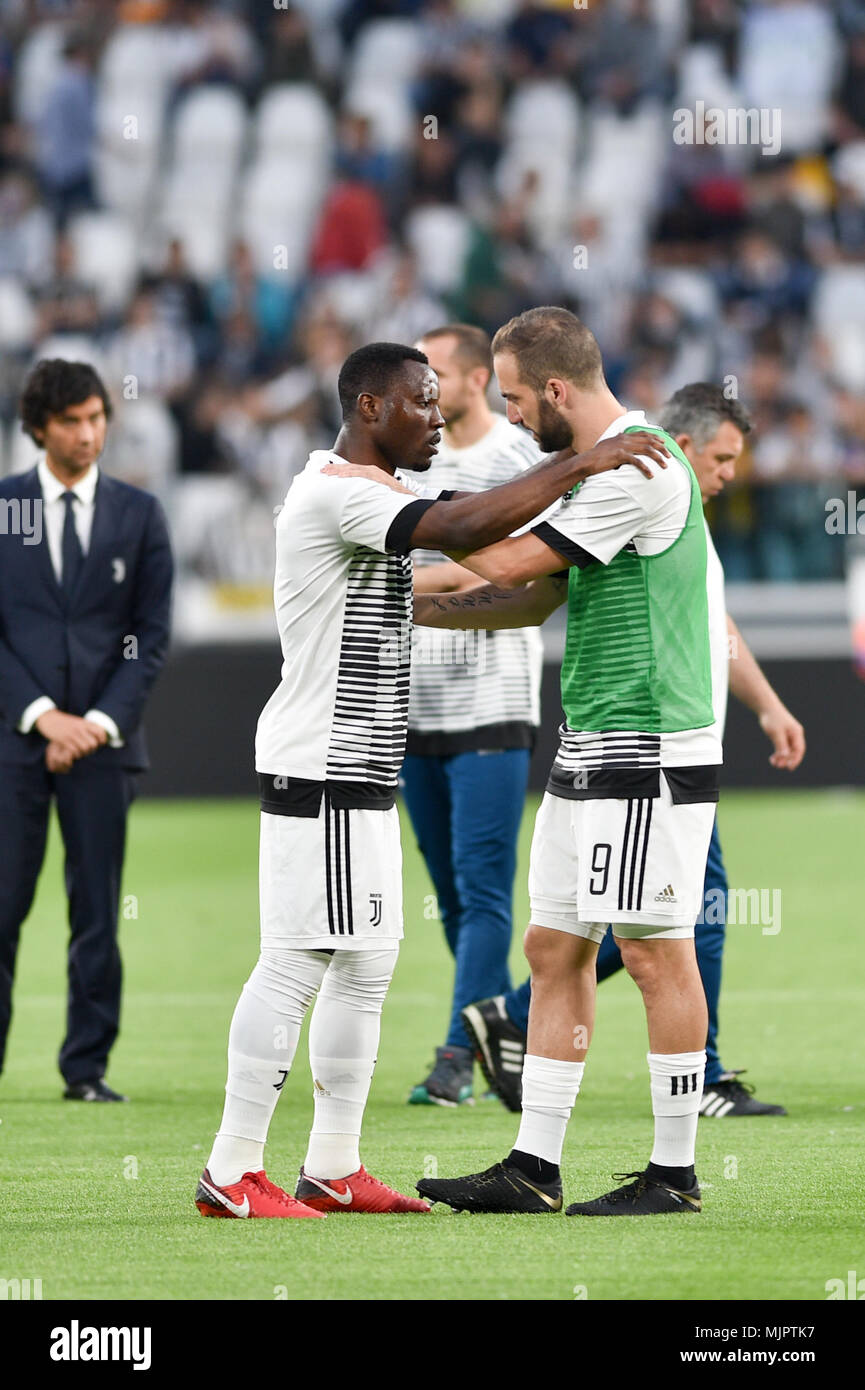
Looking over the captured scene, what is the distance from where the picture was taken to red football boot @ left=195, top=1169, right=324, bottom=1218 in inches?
203

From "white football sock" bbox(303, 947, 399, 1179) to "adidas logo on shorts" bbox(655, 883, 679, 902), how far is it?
2.10ft

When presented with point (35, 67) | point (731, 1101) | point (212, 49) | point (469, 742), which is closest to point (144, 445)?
point (212, 49)

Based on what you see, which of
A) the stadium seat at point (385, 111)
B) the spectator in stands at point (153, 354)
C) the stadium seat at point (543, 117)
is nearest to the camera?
the spectator in stands at point (153, 354)

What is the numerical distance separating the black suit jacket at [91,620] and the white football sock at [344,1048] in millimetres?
2180

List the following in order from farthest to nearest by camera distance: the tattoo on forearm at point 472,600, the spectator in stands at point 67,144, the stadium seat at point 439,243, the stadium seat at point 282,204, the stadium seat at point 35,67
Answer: the stadium seat at point 35,67, the spectator in stands at point 67,144, the stadium seat at point 282,204, the stadium seat at point 439,243, the tattoo on forearm at point 472,600

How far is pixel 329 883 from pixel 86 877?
229cm

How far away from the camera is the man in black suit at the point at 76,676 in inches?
280

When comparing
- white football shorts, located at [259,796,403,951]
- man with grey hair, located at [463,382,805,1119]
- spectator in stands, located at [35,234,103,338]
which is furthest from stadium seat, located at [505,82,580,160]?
white football shorts, located at [259,796,403,951]

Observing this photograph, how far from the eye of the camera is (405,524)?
5031mm

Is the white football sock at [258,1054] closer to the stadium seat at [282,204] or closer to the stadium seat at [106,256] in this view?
the stadium seat at [106,256]

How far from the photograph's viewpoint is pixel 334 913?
5.14 m

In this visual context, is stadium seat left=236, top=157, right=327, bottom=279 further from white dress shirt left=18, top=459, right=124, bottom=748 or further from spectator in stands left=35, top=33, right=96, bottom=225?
white dress shirt left=18, top=459, right=124, bottom=748

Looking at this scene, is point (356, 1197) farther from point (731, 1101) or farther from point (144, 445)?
point (144, 445)

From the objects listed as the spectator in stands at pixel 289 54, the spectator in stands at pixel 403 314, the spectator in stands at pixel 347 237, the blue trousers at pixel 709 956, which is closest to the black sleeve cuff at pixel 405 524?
the blue trousers at pixel 709 956
